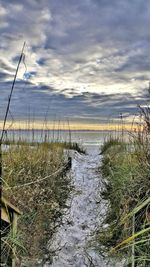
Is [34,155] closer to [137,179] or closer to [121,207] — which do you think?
[121,207]

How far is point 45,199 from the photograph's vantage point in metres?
4.73

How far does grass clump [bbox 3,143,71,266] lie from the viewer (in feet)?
11.5

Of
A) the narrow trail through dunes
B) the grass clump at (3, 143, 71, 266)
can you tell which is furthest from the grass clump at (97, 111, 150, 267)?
the grass clump at (3, 143, 71, 266)

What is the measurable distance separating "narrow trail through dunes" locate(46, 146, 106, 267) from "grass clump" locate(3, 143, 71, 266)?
11 centimetres

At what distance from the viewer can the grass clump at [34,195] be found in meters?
3.52

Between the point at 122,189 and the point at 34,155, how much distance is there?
7.48ft

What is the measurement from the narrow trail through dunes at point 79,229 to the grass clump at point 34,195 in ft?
0.37

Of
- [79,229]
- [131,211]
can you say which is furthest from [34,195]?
[131,211]

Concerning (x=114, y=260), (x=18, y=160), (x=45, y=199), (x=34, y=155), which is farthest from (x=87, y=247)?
(x=34, y=155)

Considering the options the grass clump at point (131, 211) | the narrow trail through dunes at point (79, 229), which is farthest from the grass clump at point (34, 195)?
the grass clump at point (131, 211)

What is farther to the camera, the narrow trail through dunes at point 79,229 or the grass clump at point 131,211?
the narrow trail through dunes at point 79,229

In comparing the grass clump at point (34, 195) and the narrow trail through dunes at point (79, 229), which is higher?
the grass clump at point (34, 195)

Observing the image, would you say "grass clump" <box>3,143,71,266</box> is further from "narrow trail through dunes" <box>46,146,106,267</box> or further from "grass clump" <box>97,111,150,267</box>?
"grass clump" <box>97,111,150,267</box>

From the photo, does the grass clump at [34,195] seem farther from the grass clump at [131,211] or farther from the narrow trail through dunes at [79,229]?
the grass clump at [131,211]
